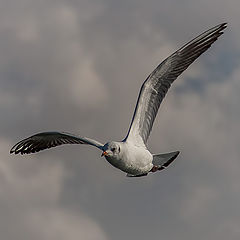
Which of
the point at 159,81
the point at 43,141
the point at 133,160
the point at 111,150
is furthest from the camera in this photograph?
the point at 43,141

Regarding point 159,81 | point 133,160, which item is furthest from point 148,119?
point 133,160

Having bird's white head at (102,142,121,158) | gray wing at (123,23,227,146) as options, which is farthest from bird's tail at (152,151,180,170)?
bird's white head at (102,142,121,158)

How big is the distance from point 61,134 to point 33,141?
250 cm

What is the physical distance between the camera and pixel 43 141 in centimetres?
2212

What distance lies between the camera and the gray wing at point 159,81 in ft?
63.6

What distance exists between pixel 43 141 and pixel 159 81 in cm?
526

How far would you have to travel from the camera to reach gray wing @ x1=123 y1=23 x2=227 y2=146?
19.4 m

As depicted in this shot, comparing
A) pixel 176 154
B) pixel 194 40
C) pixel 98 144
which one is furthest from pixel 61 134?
pixel 194 40

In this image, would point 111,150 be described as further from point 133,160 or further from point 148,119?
point 148,119

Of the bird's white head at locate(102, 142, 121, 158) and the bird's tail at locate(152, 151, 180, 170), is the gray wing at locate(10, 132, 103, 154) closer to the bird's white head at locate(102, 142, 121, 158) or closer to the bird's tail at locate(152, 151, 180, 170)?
the bird's white head at locate(102, 142, 121, 158)

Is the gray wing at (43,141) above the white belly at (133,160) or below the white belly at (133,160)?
above

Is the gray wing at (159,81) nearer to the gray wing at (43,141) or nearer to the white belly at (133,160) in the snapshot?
the white belly at (133,160)

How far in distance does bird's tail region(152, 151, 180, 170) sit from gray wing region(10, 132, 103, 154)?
2444 mm

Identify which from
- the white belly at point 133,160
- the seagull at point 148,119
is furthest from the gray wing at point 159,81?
the white belly at point 133,160
